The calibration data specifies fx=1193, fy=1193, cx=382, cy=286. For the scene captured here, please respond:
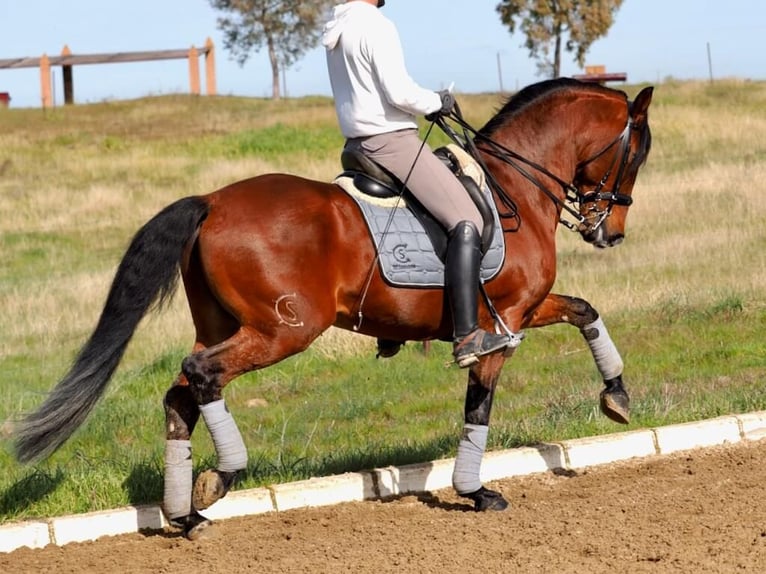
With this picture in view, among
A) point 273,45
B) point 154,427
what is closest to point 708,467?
point 154,427

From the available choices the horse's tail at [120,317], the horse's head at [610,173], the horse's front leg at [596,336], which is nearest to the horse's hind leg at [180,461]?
the horse's tail at [120,317]

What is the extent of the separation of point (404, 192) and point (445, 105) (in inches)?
23.3

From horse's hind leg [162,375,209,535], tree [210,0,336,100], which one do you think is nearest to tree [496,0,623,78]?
tree [210,0,336,100]

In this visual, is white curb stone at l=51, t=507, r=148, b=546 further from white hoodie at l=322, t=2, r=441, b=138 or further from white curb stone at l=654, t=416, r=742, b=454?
white curb stone at l=654, t=416, r=742, b=454

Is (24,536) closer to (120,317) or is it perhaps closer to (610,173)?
(120,317)

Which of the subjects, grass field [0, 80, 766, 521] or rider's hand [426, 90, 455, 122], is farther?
grass field [0, 80, 766, 521]

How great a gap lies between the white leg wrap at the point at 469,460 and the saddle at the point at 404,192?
42.4 inches

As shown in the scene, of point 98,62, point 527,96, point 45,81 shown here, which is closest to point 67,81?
point 45,81

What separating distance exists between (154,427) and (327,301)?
14.4 feet

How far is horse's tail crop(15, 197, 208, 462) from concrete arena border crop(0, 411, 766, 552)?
47 centimetres

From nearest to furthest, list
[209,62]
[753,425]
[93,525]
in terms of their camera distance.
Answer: [93,525]
[753,425]
[209,62]

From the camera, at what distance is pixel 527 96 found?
25.4ft

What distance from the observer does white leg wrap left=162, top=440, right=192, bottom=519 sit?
261 inches

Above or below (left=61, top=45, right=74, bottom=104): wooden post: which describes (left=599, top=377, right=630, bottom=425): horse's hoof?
below
